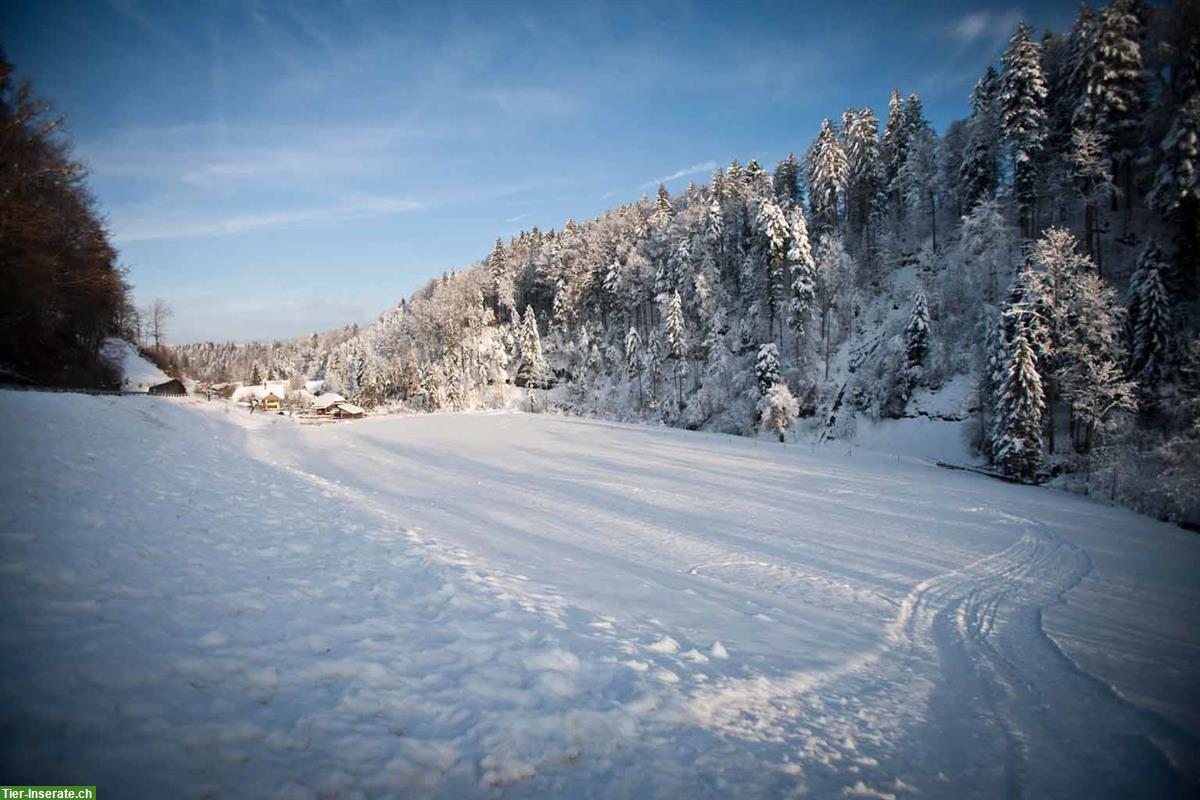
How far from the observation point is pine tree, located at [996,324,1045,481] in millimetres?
26875

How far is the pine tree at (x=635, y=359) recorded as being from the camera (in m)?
58.2

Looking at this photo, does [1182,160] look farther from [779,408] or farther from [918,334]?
[779,408]

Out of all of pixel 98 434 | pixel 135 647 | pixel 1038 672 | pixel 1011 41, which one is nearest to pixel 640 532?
pixel 1038 672

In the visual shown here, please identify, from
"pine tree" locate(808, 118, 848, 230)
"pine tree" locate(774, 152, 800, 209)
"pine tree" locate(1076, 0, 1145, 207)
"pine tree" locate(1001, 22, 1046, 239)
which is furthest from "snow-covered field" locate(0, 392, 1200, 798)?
"pine tree" locate(774, 152, 800, 209)

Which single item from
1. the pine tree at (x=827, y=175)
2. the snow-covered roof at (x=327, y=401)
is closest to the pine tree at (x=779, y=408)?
the pine tree at (x=827, y=175)

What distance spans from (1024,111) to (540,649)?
5367 cm

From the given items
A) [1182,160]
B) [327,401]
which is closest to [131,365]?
[327,401]

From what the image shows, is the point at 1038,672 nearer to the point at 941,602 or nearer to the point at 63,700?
the point at 941,602

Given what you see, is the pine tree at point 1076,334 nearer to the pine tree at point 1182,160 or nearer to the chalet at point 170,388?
the pine tree at point 1182,160

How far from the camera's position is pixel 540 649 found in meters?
5.93

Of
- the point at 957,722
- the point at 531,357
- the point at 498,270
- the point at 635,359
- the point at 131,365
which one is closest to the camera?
the point at 957,722

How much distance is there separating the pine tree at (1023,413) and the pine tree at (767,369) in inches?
664

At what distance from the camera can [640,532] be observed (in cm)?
1327

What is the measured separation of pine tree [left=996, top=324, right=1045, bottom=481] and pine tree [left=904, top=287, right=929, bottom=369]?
11.2 m
